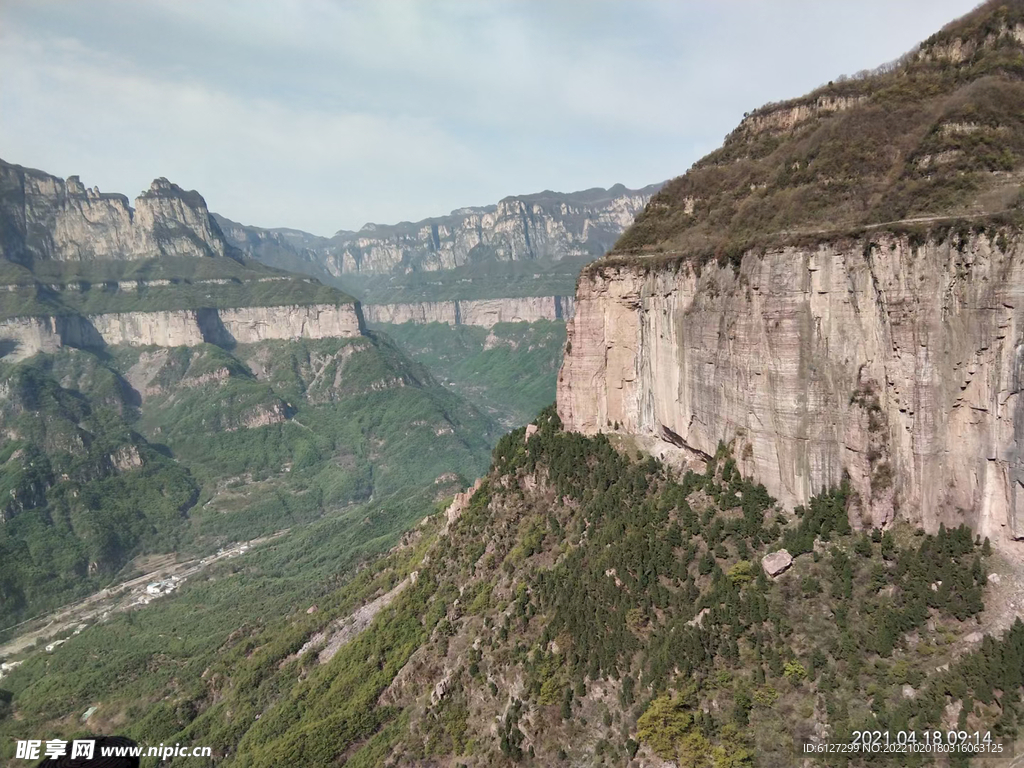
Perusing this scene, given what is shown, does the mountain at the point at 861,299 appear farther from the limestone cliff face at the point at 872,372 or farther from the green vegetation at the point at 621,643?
the green vegetation at the point at 621,643

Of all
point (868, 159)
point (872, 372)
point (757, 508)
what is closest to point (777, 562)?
point (757, 508)

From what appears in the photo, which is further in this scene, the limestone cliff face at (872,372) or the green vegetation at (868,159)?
the green vegetation at (868,159)

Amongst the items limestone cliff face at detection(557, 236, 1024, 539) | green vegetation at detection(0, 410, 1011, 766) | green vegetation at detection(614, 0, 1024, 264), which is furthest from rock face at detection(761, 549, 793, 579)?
green vegetation at detection(614, 0, 1024, 264)

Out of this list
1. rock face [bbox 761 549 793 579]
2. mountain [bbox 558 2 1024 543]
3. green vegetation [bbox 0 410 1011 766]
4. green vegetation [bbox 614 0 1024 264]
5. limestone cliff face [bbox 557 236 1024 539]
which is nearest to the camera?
green vegetation [bbox 0 410 1011 766]

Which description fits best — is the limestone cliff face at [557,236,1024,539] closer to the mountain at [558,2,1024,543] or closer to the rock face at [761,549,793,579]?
the mountain at [558,2,1024,543]

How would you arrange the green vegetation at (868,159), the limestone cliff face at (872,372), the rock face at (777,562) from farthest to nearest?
the green vegetation at (868,159), the rock face at (777,562), the limestone cliff face at (872,372)

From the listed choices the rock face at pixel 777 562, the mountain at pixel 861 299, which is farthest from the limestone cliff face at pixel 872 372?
the rock face at pixel 777 562

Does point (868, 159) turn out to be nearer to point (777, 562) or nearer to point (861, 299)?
point (861, 299)
